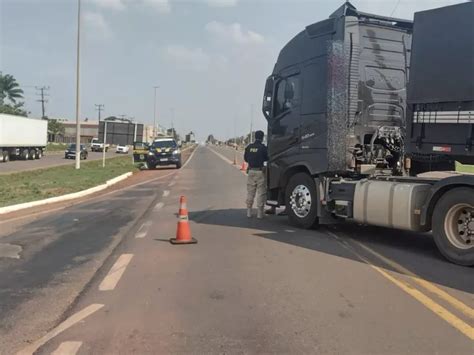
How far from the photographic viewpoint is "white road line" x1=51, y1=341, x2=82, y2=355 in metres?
4.29

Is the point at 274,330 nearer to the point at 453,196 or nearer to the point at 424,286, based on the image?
the point at 424,286

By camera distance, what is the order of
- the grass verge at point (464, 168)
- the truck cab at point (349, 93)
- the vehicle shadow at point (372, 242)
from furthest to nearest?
the truck cab at point (349, 93), the grass verge at point (464, 168), the vehicle shadow at point (372, 242)

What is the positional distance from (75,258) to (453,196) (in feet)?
17.8

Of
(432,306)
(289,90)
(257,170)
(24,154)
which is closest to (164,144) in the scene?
(24,154)

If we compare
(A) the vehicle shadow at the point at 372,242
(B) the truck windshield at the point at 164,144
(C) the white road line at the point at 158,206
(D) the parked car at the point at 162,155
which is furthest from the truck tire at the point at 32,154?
(A) the vehicle shadow at the point at 372,242

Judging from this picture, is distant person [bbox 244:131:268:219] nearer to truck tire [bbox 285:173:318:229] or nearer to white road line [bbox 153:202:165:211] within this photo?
truck tire [bbox 285:173:318:229]

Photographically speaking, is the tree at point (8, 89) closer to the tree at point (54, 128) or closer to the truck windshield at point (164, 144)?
the tree at point (54, 128)

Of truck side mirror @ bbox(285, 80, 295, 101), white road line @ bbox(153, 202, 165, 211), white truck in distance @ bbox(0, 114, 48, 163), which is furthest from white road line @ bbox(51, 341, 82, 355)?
white truck in distance @ bbox(0, 114, 48, 163)

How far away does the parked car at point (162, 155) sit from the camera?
36.2 m

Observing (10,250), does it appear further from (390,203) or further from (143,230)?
(390,203)

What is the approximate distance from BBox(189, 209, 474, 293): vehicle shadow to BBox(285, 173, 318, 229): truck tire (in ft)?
0.63

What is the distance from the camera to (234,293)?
604cm

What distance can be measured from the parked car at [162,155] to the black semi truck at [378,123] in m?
24.9

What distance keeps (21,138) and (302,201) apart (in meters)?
40.4
